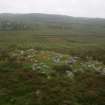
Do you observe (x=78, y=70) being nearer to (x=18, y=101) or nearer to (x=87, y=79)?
(x=87, y=79)

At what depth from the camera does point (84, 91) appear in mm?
20781

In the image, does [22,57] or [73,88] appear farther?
[22,57]

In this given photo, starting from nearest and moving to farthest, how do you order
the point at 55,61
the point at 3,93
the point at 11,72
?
1. the point at 3,93
2. the point at 11,72
3. the point at 55,61

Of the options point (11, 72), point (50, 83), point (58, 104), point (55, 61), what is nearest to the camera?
point (58, 104)

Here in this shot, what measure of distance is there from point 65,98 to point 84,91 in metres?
2.22

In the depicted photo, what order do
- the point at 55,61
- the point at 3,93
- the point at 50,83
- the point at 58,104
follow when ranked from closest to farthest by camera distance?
the point at 58,104 < the point at 3,93 < the point at 50,83 < the point at 55,61

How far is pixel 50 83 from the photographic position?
22125 mm

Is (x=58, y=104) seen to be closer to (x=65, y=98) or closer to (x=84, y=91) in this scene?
(x=65, y=98)

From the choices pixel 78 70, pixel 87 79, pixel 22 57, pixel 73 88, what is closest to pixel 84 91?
pixel 73 88

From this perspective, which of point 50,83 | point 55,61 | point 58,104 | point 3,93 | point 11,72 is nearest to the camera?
point 58,104

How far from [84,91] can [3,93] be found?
648 centimetres

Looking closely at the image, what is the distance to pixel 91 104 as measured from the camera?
61.8 ft

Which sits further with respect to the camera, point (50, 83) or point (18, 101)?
point (50, 83)

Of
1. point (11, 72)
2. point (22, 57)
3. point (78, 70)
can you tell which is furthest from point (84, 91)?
point (22, 57)
